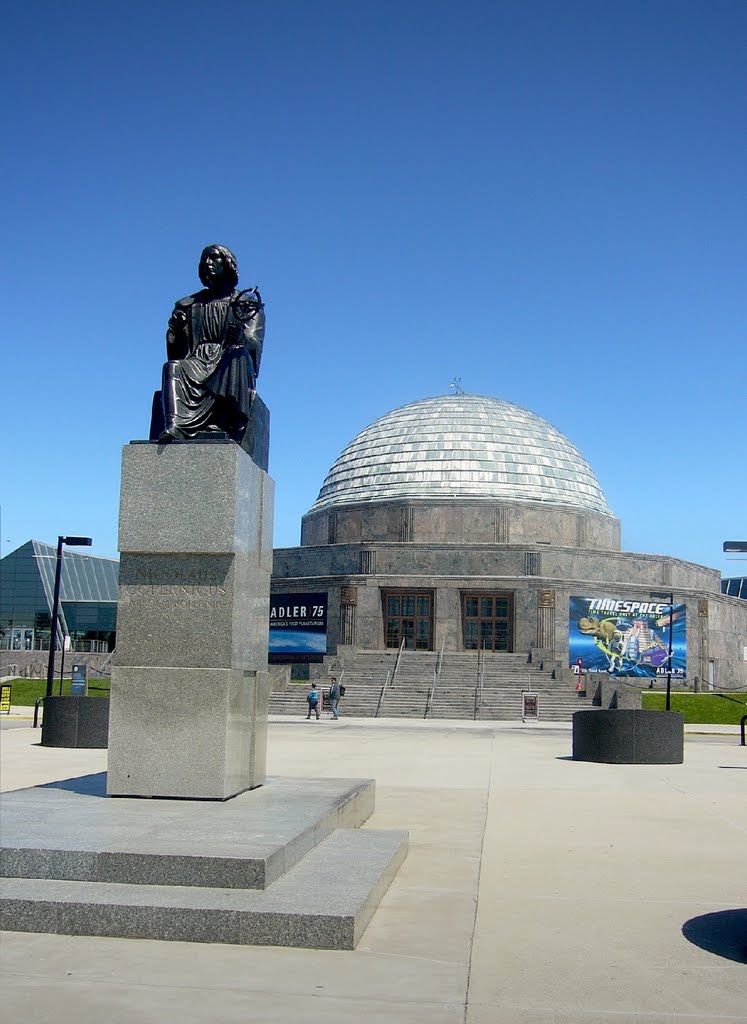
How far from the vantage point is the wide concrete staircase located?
907 inches

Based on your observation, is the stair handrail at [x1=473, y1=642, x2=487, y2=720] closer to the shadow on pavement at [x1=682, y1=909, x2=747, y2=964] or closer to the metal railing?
the metal railing

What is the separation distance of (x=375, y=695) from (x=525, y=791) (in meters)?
16.0

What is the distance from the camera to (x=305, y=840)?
4668 millimetres

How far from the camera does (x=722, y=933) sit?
3979 mm

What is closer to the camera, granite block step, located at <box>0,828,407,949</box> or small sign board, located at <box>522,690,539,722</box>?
granite block step, located at <box>0,828,407,949</box>

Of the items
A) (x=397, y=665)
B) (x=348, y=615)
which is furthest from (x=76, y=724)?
(x=348, y=615)

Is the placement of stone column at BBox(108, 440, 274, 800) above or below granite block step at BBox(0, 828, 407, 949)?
above

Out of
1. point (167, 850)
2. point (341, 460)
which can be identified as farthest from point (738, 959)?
point (341, 460)

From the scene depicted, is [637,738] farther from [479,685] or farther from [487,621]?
[487,621]

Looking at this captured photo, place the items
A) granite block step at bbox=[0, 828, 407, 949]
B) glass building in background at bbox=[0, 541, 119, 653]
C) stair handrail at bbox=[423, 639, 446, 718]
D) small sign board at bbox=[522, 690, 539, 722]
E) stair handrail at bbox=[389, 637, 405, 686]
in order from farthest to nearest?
glass building in background at bbox=[0, 541, 119, 653] → stair handrail at bbox=[389, 637, 405, 686] → stair handrail at bbox=[423, 639, 446, 718] → small sign board at bbox=[522, 690, 539, 722] → granite block step at bbox=[0, 828, 407, 949]

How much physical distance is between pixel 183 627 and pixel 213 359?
5.54 ft

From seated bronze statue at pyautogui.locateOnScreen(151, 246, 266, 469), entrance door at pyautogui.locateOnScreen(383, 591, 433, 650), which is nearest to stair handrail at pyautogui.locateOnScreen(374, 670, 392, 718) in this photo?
entrance door at pyautogui.locateOnScreen(383, 591, 433, 650)

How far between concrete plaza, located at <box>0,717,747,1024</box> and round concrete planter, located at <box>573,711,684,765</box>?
137 inches

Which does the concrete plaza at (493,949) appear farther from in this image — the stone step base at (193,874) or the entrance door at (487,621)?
the entrance door at (487,621)
